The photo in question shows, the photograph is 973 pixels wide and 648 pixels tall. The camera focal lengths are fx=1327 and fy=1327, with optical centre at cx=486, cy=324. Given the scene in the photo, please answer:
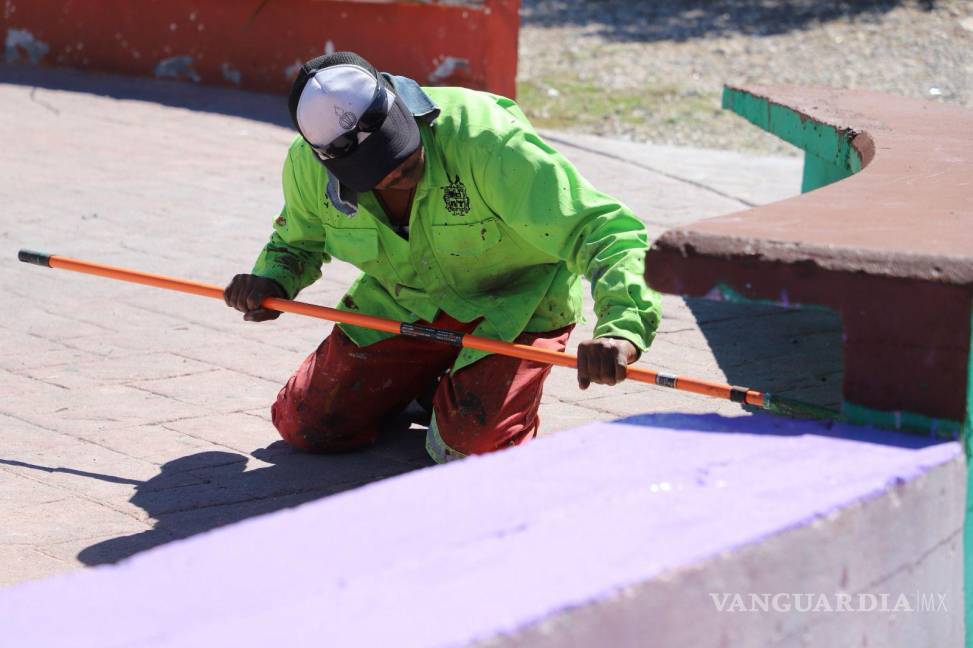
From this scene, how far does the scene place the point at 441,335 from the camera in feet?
10.7

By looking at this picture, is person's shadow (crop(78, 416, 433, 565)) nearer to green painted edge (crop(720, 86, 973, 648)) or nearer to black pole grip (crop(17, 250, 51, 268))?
black pole grip (crop(17, 250, 51, 268))

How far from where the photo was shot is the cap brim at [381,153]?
10.00 feet

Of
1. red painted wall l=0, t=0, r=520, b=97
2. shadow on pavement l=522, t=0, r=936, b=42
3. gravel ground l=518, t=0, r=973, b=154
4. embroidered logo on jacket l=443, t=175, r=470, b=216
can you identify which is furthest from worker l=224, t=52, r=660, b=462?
shadow on pavement l=522, t=0, r=936, b=42

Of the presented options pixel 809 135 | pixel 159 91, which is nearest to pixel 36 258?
pixel 809 135

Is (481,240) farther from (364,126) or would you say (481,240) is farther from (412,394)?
(412,394)

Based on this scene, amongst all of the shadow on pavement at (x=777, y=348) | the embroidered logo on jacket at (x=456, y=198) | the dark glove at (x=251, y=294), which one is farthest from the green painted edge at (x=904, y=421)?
the shadow on pavement at (x=777, y=348)

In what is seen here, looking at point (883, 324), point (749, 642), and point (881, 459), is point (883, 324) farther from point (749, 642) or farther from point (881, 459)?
point (749, 642)

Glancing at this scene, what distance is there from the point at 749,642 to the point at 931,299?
1.92 feet

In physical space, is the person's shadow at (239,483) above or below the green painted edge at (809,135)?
below

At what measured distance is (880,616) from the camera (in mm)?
1919

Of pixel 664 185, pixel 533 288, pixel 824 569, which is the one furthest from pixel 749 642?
pixel 664 185

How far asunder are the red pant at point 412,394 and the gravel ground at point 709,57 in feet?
16.9

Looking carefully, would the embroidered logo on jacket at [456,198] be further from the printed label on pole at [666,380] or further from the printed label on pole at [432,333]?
the printed label on pole at [666,380]

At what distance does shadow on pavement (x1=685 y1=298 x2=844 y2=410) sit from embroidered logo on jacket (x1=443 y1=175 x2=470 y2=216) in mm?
1306
